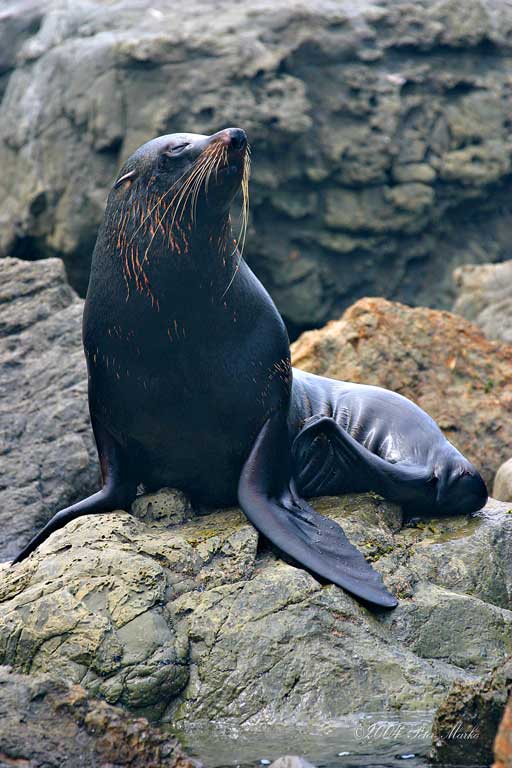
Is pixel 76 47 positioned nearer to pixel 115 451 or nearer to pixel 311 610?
pixel 115 451

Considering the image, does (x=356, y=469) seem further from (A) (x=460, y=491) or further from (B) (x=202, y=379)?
(B) (x=202, y=379)

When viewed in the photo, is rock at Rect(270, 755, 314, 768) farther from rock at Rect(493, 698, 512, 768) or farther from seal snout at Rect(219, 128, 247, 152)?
seal snout at Rect(219, 128, 247, 152)

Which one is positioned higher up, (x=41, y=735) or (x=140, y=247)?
(x=140, y=247)

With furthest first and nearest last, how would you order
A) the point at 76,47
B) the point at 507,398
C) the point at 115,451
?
1. the point at 76,47
2. the point at 507,398
3. the point at 115,451

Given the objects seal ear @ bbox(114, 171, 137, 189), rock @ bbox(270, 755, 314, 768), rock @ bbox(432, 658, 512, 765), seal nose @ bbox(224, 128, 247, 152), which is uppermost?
seal nose @ bbox(224, 128, 247, 152)

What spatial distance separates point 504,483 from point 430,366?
4.82 ft

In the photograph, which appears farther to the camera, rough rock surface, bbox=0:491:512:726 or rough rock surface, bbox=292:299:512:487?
rough rock surface, bbox=292:299:512:487

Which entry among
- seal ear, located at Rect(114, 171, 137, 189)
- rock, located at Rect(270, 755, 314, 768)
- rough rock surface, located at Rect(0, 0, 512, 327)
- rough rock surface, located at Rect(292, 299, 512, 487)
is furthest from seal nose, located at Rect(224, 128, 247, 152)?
rough rock surface, located at Rect(0, 0, 512, 327)

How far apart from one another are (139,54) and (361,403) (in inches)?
312

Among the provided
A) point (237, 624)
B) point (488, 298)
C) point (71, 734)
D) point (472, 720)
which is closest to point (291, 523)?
point (237, 624)

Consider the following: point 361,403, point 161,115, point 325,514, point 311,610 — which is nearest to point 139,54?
point 161,115

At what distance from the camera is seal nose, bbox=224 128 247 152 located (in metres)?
5.74

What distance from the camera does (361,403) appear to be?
7.08 metres

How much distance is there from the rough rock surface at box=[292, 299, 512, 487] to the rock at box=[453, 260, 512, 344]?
78.4 inches
